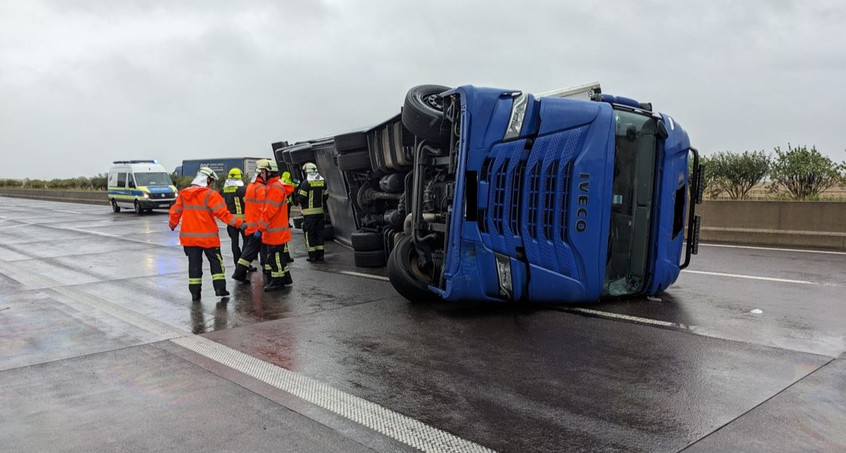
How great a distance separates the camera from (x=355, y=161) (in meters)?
10.3

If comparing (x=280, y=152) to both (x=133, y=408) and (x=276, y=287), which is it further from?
(x=133, y=408)

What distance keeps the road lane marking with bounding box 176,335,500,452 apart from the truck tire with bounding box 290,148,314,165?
8541mm

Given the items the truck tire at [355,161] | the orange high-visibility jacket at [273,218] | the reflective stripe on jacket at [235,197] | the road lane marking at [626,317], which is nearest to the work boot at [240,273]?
the orange high-visibility jacket at [273,218]

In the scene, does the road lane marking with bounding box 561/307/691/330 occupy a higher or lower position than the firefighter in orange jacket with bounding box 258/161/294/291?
lower

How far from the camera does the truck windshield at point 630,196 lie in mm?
6230

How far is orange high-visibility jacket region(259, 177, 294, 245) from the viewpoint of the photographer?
328 inches

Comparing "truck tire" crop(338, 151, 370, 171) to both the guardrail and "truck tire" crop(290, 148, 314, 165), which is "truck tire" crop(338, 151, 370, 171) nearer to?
"truck tire" crop(290, 148, 314, 165)

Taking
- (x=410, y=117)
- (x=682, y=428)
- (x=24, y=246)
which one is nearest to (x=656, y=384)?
(x=682, y=428)

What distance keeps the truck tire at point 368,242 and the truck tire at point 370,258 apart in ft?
0.18

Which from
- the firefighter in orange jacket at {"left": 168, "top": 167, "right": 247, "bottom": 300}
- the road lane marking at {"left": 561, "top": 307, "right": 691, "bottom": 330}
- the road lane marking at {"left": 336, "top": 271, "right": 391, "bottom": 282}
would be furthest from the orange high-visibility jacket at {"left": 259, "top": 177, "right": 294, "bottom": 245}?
the road lane marking at {"left": 561, "top": 307, "right": 691, "bottom": 330}

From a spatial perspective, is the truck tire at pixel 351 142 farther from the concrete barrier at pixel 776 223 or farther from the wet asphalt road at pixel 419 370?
the concrete barrier at pixel 776 223

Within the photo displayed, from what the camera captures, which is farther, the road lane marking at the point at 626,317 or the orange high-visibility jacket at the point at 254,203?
the orange high-visibility jacket at the point at 254,203

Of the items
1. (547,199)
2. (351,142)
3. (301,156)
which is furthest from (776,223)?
(301,156)

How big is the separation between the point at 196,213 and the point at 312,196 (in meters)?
3.39
